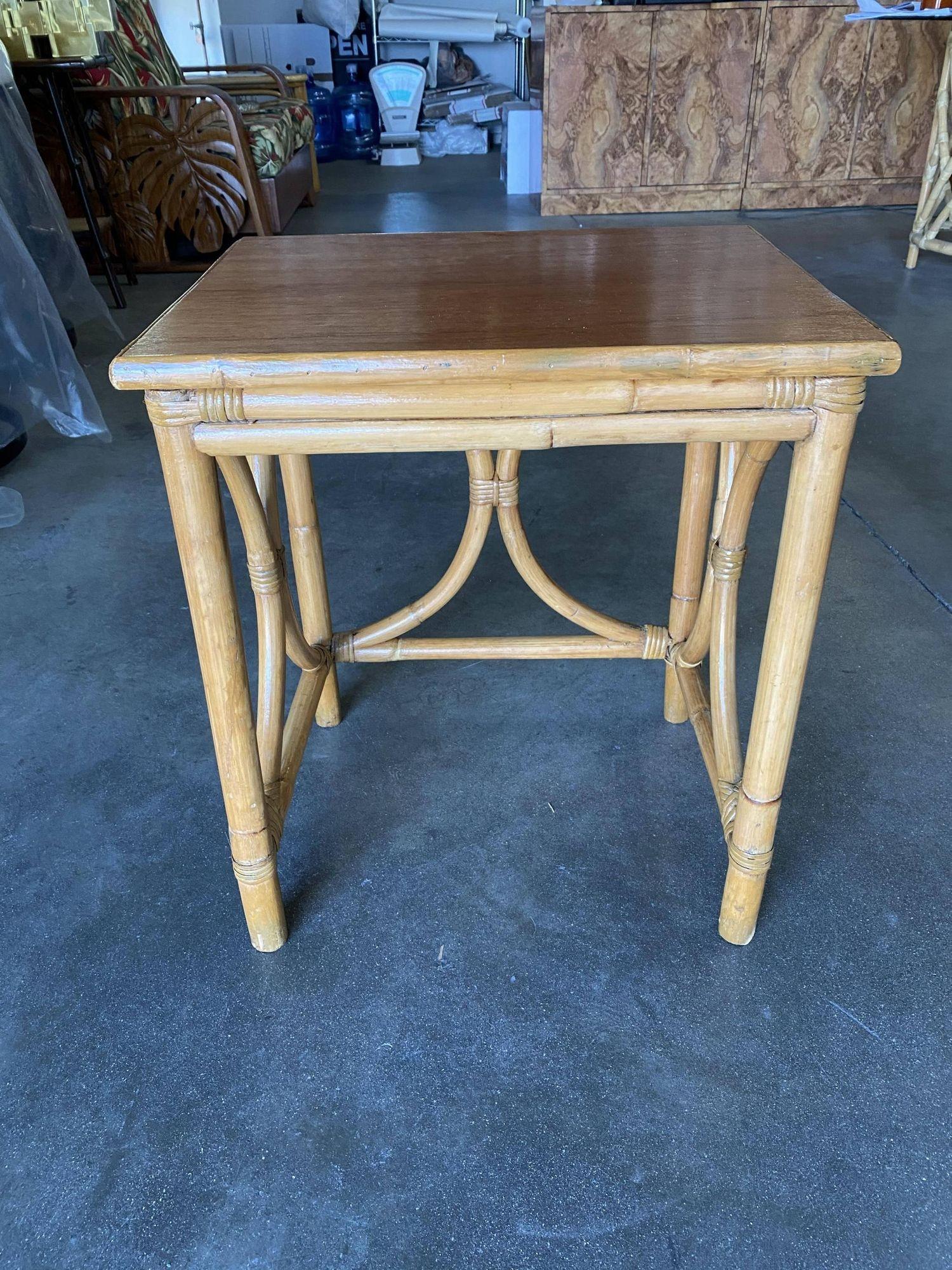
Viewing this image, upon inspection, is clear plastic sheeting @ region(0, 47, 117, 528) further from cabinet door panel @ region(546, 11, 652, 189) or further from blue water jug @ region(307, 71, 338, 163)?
blue water jug @ region(307, 71, 338, 163)

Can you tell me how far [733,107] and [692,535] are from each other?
13.2 feet

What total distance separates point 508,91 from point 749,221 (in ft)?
9.99

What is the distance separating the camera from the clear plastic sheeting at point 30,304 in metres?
2.26

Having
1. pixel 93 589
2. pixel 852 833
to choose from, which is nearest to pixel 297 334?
pixel 852 833

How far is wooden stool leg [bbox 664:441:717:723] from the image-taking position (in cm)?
118

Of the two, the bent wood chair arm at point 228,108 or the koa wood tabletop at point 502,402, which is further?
the bent wood chair arm at point 228,108

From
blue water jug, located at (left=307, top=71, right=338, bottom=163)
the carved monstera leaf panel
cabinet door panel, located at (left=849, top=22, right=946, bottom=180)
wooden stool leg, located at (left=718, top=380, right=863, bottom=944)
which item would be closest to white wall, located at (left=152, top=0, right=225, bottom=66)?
blue water jug, located at (left=307, top=71, right=338, bottom=163)

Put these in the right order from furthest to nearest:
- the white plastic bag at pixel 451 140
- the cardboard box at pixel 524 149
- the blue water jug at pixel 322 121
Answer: the white plastic bag at pixel 451 140
the blue water jug at pixel 322 121
the cardboard box at pixel 524 149

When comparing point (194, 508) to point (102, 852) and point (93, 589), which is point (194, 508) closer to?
point (102, 852)

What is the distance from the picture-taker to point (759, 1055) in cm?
93

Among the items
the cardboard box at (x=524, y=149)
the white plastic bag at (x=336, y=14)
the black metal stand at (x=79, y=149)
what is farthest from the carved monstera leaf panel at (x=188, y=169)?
the white plastic bag at (x=336, y=14)

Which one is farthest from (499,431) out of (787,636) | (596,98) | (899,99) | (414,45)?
(414,45)

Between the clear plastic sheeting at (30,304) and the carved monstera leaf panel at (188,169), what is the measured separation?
1.10 m

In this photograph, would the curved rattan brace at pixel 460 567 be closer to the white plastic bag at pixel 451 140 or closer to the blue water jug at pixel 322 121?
the blue water jug at pixel 322 121
